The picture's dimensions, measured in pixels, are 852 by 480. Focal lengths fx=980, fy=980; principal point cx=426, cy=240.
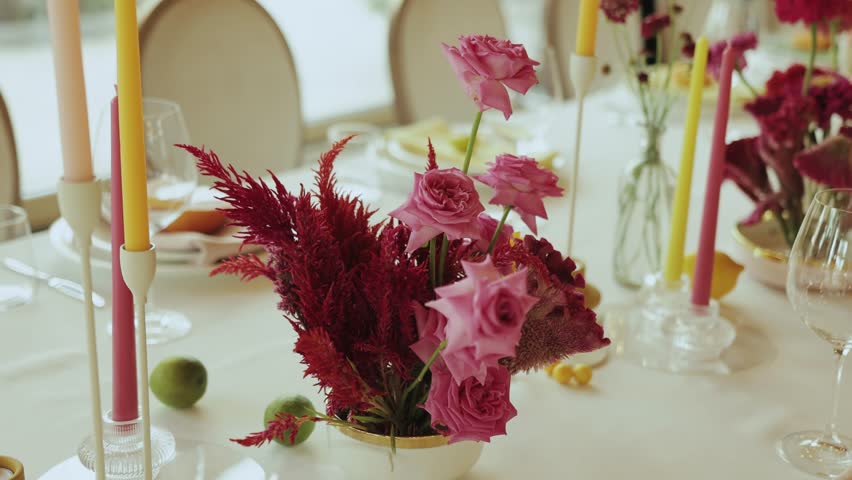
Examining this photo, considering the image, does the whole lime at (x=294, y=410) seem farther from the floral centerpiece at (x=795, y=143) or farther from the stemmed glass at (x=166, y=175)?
the floral centerpiece at (x=795, y=143)

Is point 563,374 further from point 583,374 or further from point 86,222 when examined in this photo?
point 86,222

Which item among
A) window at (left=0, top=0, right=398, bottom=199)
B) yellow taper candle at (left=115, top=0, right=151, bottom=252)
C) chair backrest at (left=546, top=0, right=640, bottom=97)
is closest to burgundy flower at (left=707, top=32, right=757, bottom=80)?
yellow taper candle at (left=115, top=0, right=151, bottom=252)

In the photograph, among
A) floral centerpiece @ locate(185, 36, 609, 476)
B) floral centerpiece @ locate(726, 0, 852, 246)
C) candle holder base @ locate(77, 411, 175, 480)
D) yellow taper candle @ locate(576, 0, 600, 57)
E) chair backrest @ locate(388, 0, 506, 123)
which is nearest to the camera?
floral centerpiece @ locate(185, 36, 609, 476)

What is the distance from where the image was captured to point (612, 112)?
194cm

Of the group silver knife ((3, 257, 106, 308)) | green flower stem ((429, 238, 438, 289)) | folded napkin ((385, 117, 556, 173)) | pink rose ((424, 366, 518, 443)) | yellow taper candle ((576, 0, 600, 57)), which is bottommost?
silver knife ((3, 257, 106, 308))

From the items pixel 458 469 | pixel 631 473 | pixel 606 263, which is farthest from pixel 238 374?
pixel 606 263

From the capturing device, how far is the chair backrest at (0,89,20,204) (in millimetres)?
1538

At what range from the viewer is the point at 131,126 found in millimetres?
612

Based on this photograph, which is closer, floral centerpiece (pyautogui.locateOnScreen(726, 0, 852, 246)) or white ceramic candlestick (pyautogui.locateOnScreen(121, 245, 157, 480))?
white ceramic candlestick (pyautogui.locateOnScreen(121, 245, 157, 480))

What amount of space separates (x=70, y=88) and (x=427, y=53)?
163 cm

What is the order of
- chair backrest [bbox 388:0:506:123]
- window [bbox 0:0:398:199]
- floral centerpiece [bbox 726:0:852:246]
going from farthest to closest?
1. window [bbox 0:0:398:199]
2. chair backrest [bbox 388:0:506:123]
3. floral centerpiece [bbox 726:0:852:246]

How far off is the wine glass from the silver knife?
73cm

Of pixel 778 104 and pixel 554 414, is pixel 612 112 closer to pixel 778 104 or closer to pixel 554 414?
pixel 778 104

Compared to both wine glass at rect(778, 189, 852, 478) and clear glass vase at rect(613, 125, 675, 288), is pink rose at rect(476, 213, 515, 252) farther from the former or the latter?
clear glass vase at rect(613, 125, 675, 288)
